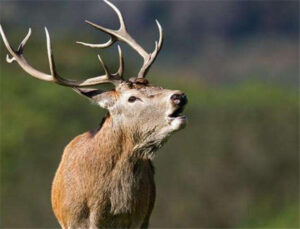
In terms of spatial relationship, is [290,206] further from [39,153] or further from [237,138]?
[39,153]

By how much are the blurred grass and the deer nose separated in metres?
21.3

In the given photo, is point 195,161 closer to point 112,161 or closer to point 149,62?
point 149,62

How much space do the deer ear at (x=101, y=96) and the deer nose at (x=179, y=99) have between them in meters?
0.84

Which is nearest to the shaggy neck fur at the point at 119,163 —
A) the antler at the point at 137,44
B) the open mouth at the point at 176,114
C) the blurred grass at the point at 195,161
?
the open mouth at the point at 176,114

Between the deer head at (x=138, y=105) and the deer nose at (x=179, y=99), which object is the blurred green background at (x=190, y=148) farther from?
the deer nose at (x=179, y=99)

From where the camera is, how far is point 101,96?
36.2ft

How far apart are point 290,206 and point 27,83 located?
14.8m

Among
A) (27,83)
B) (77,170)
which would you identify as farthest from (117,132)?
(27,83)

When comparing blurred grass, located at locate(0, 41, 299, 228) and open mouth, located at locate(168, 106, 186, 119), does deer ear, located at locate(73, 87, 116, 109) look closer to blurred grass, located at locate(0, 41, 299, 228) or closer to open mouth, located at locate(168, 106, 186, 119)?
open mouth, located at locate(168, 106, 186, 119)

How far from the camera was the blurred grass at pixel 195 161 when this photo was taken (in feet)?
113

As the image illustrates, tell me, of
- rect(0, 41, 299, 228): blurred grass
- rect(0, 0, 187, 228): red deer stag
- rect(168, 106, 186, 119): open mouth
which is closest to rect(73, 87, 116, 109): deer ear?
rect(0, 0, 187, 228): red deer stag

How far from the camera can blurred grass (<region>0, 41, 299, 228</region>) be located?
34.4m

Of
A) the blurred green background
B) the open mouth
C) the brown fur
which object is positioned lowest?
the blurred green background

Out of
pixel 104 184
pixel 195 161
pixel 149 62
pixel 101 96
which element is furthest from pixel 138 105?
pixel 195 161
